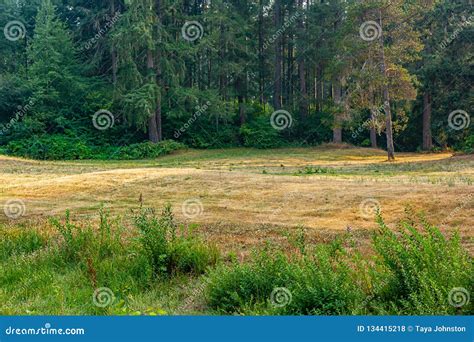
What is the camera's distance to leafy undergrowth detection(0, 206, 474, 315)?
5.70 m

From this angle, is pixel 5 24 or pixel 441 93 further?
pixel 5 24

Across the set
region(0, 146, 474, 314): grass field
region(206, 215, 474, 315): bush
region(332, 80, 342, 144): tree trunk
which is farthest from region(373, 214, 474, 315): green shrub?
region(332, 80, 342, 144): tree trunk

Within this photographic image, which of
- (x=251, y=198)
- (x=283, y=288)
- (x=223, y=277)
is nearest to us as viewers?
(x=283, y=288)

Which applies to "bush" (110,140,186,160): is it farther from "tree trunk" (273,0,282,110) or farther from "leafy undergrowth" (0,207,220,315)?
"leafy undergrowth" (0,207,220,315)

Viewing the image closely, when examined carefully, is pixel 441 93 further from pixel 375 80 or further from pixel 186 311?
pixel 186 311

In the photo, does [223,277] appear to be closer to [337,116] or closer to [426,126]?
[337,116]

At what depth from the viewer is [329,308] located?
18.6ft

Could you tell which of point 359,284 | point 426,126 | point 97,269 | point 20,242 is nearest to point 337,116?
point 426,126

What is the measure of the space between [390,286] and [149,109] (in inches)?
1153

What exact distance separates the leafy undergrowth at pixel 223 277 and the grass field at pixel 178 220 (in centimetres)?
3

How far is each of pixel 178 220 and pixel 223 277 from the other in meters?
3.94

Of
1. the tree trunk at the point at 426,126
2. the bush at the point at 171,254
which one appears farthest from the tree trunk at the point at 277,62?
the bush at the point at 171,254

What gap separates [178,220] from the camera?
10.4 meters

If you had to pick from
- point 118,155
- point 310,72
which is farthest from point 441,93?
point 118,155
